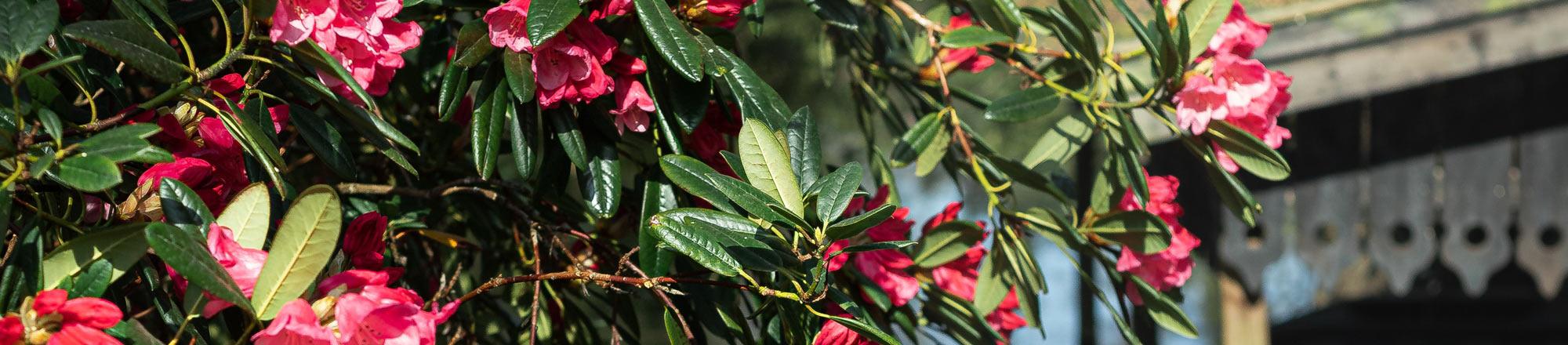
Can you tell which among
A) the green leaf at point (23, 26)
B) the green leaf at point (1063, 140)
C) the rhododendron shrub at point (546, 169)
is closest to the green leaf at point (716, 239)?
the rhododendron shrub at point (546, 169)

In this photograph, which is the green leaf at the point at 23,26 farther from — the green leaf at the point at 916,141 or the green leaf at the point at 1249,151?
the green leaf at the point at 1249,151

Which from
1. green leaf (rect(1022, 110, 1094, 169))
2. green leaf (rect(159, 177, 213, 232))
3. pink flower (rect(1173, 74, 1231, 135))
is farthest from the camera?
green leaf (rect(1022, 110, 1094, 169))

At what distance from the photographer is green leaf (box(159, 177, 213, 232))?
0.68 meters

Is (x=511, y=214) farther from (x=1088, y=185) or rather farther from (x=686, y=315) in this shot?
(x=1088, y=185)

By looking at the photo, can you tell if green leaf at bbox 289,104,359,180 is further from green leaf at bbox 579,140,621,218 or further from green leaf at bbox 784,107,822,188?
green leaf at bbox 784,107,822,188

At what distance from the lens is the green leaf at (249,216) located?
699 mm

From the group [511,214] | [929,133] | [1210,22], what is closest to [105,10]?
[511,214]

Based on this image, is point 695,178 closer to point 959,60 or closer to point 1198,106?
point 1198,106

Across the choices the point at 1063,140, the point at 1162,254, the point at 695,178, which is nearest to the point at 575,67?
the point at 695,178

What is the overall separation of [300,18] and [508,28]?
126mm

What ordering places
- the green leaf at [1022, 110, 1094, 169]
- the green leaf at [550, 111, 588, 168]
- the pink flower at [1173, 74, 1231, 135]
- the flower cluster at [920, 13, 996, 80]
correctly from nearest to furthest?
the green leaf at [550, 111, 588, 168] → the pink flower at [1173, 74, 1231, 135] → the green leaf at [1022, 110, 1094, 169] → the flower cluster at [920, 13, 996, 80]

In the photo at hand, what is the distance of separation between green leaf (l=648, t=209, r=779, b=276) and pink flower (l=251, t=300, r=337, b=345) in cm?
20

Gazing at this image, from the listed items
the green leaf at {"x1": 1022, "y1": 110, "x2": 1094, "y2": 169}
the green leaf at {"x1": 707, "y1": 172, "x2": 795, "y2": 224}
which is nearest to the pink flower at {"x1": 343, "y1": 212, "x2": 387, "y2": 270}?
the green leaf at {"x1": 707, "y1": 172, "x2": 795, "y2": 224}

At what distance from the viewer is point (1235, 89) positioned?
1.05 meters
